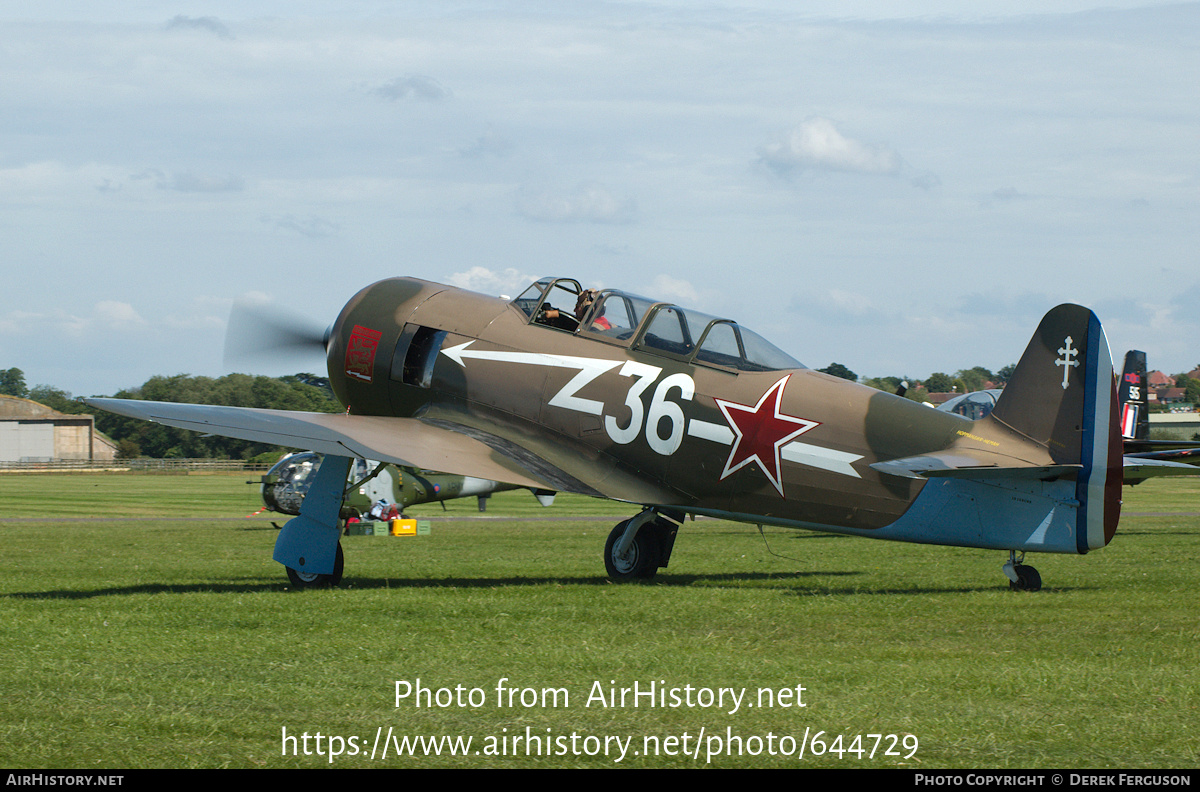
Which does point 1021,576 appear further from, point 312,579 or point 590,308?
point 312,579

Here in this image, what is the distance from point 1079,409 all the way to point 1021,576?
1953 millimetres

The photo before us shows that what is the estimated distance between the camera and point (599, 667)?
7281 mm

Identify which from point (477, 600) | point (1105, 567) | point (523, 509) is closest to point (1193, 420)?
point (523, 509)

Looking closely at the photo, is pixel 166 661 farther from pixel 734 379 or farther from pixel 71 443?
pixel 71 443

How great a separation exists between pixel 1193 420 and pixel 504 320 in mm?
103370

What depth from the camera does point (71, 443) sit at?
114m

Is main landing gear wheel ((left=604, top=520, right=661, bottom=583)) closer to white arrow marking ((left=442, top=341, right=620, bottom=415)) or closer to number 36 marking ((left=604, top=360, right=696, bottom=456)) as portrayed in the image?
number 36 marking ((left=604, top=360, right=696, bottom=456))

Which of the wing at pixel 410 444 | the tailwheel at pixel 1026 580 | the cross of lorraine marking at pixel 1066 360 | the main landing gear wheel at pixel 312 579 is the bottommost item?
the main landing gear wheel at pixel 312 579

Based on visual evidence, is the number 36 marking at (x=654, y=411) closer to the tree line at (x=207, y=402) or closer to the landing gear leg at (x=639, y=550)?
the landing gear leg at (x=639, y=550)

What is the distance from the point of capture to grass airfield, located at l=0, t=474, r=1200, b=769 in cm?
534

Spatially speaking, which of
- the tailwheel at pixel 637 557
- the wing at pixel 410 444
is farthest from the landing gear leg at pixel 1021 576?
the tailwheel at pixel 637 557

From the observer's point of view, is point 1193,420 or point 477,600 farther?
point 1193,420

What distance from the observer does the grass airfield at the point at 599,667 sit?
534 cm

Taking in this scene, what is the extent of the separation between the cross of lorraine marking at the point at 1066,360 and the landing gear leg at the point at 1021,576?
6.39ft
